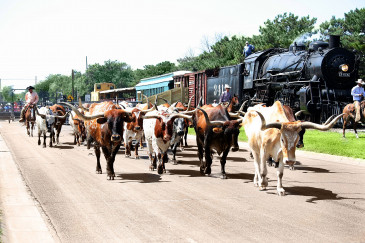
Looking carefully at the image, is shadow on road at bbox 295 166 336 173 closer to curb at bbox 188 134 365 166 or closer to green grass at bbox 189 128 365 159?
curb at bbox 188 134 365 166

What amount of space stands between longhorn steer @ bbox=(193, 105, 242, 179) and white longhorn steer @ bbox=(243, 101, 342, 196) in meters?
0.62

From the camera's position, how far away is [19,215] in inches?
291

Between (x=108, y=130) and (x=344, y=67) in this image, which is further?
(x=344, y=67)

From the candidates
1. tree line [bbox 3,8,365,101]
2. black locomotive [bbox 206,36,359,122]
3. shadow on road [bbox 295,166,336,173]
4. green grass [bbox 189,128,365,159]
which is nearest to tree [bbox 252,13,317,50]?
tree line [bbox 3,8,365,101]

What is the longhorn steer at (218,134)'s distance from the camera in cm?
1130

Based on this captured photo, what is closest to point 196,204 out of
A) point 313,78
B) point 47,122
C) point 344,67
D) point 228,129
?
point 228,129

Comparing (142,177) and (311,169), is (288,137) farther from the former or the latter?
(311,169)

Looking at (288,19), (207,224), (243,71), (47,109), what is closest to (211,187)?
(207,224)

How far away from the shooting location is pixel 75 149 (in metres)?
18.4

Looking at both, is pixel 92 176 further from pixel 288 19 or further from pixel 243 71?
pixel 288 19

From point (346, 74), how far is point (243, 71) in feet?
21.3

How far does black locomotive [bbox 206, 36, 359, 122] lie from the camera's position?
21875mm

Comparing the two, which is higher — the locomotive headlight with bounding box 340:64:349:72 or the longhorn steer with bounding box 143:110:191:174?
the locomotive headlight with bounding box 340:64:349:72

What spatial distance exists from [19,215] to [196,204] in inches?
112
